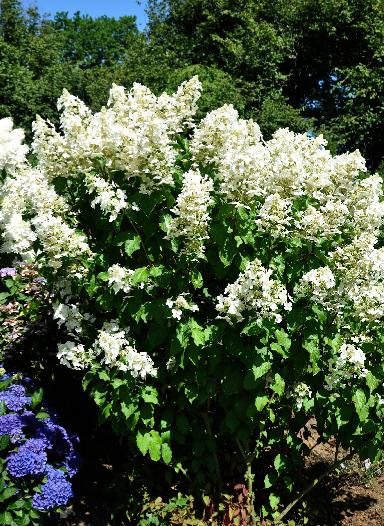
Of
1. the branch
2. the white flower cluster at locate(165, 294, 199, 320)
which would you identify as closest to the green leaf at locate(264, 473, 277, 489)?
the branch

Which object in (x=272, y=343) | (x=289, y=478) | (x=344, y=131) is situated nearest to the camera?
(x=272, y=343)

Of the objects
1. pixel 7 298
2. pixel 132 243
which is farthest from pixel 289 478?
pixel 7 298

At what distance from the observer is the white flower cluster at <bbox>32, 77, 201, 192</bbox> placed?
2.67m

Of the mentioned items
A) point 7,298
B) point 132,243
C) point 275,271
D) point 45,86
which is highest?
point 45,86

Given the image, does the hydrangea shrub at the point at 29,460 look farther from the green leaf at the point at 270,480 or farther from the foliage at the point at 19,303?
the green leaf at the point at 270,480

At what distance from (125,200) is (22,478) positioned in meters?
1.59

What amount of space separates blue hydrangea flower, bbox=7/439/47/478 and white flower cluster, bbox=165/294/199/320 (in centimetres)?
108

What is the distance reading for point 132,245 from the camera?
2.80m

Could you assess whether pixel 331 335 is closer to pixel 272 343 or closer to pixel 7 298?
pixel 272 343

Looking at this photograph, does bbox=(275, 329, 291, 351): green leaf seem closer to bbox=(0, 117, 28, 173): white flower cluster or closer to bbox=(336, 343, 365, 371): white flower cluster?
bbox=(336, 343, 365, 371): white flower cluster

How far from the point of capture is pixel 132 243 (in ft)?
9.23

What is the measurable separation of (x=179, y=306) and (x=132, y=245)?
38 centimetres

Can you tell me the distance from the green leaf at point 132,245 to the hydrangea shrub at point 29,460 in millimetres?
1176

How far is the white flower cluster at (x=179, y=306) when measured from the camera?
8.95ft
